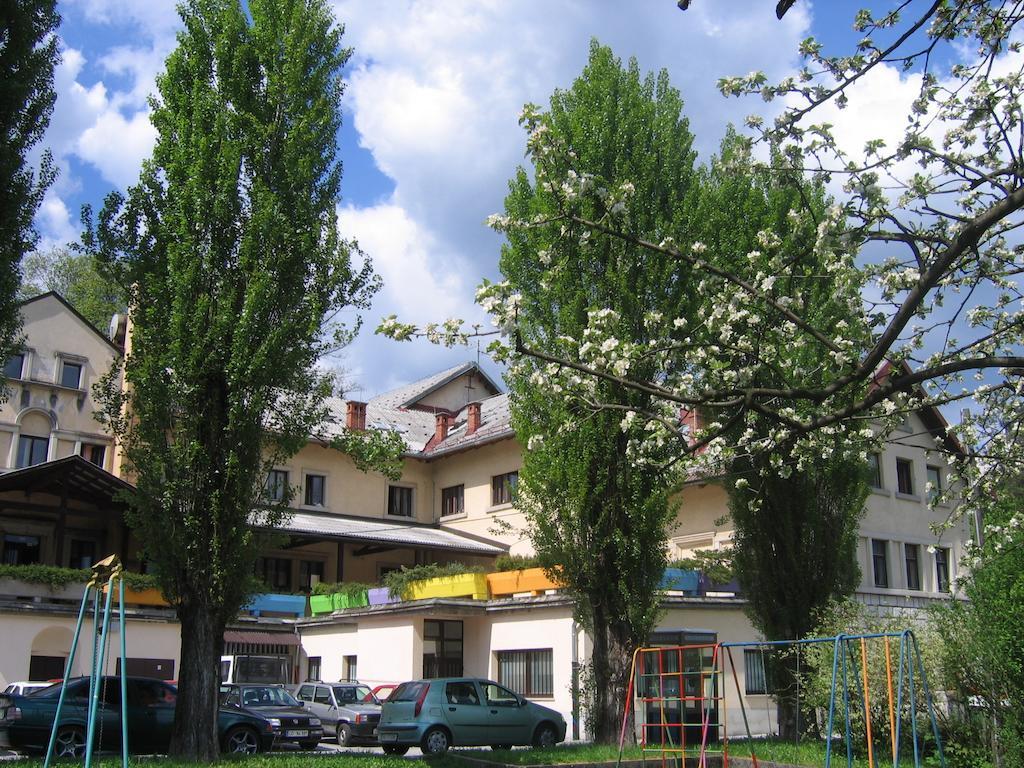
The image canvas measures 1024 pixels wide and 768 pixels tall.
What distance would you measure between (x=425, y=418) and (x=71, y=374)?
661 inches

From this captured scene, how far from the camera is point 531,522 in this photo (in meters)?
19.8

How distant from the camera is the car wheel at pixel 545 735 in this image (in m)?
22.0

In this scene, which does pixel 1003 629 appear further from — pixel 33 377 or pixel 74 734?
pixel 33 377

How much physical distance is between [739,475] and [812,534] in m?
2.09

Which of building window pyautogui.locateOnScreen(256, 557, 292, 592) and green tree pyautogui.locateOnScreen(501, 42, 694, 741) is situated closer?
green tree pyautogui.locateOnScreen(501, 42, 694, 741)

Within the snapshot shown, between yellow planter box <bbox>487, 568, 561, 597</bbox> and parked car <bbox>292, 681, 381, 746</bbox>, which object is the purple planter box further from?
parked car <bbox>292, 681, 381, 746</bbox>

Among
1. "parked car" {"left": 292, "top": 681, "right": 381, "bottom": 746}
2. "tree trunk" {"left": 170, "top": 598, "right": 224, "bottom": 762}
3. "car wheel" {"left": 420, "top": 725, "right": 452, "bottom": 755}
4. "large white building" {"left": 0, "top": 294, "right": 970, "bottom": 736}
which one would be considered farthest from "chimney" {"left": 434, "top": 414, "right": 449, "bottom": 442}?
"tree trunk" {"left": 170, "top": 598, "right": 224, "bottom": 762}

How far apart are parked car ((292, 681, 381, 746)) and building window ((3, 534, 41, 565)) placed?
13.4 metres

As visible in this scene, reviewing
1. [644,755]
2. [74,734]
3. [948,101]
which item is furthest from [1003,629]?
[74,734]

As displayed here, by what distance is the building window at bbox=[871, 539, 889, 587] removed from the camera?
32.5 meters

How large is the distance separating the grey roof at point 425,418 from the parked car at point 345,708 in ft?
41.7

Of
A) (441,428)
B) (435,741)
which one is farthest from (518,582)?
(441,428)

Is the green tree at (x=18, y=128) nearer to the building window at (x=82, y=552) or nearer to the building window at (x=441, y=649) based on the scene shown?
the building window at (x=441, y=649)

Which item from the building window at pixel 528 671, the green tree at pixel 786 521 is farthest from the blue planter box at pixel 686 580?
the building window at pixel 528 671
